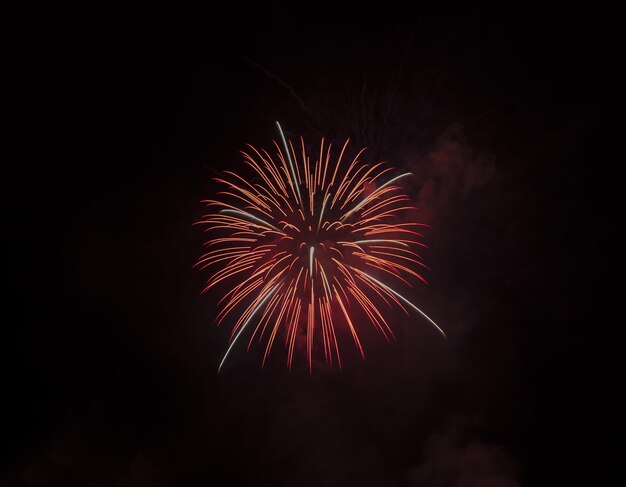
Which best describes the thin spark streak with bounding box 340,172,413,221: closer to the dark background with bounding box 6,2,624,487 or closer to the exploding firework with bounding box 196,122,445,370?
the exploding firework with bounding box 196,122,445,370

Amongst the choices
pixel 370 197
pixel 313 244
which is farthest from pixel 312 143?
pixel 313 244

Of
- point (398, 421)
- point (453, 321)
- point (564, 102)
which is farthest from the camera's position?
point (398, 421)

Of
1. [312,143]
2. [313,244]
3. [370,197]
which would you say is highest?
[312,143]

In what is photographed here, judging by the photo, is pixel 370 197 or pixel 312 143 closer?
pixel 370 197

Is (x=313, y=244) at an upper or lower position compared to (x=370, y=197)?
lower

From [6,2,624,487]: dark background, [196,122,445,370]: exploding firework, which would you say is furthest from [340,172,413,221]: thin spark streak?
[6,2,624,487]: dark background

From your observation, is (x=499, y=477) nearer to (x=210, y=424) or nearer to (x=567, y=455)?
(x=567, y=455)

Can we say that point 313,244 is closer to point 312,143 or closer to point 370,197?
point 370,197

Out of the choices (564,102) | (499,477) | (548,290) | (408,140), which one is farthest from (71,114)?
(499,477)
